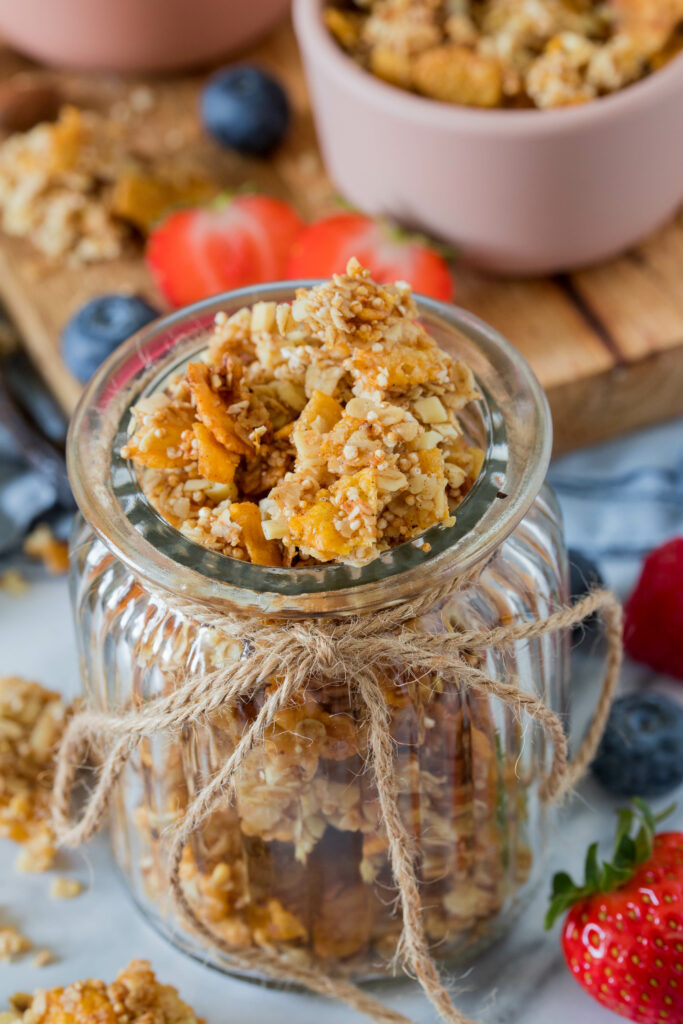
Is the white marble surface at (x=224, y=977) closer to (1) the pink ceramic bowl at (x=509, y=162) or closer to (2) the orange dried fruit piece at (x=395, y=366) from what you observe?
(2) the orange dried fruit piece at (x=395, y=366)

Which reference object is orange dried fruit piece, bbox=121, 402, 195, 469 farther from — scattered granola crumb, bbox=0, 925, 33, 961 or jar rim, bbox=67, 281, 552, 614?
scattered granola crumb, bbox=0, 925, 33, 961

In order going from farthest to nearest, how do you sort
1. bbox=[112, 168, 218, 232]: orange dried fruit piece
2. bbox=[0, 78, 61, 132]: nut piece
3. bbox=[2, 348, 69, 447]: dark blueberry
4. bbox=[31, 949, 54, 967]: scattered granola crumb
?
bbox=[0, 78, 61, 132]: nut piece → bbox=[112, 168, 218, 232]: orange dried fruit piece → bbox=[2, 348, 69, 447]: dark blueberry → bbox=[31, 949, 54, 967]: scattered granola crumb

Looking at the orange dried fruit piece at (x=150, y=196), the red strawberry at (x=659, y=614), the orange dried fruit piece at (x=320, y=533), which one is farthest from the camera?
the orange dried fruit piece at (x=150, y=196)

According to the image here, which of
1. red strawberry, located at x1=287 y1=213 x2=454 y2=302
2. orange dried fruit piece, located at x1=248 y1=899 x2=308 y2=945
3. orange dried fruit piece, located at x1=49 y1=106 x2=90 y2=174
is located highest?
orange dried fruit piece, located at x1=49 y1=106 x2=90 y2=174

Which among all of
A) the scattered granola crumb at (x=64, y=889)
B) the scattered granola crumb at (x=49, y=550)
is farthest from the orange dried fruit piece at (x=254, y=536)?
the scattered granola crumb at (x=49, y=550)

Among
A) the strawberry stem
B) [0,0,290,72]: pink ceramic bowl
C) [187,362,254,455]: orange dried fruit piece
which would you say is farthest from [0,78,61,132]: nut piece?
the strawberry stem

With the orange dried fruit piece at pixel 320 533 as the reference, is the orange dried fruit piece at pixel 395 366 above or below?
above

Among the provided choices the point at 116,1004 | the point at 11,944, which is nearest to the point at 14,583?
the point at 11,944

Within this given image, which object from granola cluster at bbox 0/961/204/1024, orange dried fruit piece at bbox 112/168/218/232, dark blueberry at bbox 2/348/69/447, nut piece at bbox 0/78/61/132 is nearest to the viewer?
granola cluster at bbox 0/961/204/1024
